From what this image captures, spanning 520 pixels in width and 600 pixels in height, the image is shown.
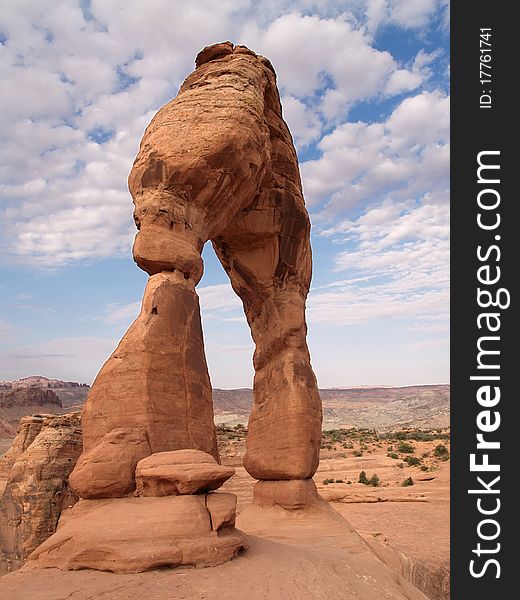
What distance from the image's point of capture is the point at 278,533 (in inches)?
342

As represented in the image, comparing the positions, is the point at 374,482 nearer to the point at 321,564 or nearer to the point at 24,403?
the point at 321,564

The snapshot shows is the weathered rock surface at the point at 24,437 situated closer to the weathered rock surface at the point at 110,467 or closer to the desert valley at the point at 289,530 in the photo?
the desert valley at the point at 289,530

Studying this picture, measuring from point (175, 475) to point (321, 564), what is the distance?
2.15 m

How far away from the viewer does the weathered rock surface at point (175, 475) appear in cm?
568

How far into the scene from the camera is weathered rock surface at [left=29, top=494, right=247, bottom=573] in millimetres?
5047

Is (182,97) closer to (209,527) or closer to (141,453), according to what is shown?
(141,453)

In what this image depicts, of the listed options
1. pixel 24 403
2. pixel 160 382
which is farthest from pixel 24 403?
pixel 160 382

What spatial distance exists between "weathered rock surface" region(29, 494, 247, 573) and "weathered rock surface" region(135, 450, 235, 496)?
117 millimetres

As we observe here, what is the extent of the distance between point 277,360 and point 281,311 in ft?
3.59

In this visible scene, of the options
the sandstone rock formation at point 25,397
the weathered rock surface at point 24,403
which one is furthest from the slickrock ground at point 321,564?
the sandstone rock formation at point 25,397

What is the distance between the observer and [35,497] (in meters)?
9.92

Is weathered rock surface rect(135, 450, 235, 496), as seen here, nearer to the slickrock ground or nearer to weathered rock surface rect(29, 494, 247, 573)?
weathered rock surface rect(29, 494, 247, 573)

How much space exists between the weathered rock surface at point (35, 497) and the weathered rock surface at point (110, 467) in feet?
Result: 15.3

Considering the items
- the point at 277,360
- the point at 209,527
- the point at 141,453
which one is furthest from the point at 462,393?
the point at 277,360
